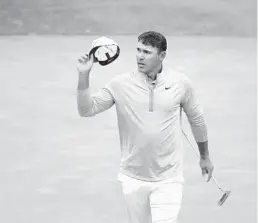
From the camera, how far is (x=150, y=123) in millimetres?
6195

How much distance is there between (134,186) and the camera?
6.31m

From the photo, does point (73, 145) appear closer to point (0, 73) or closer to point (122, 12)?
point (0, 73)

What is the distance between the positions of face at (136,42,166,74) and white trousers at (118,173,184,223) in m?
0.65

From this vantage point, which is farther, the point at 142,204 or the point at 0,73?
the point at 0,73

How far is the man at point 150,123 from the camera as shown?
6.20 m

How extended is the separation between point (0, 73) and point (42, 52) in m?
1.86

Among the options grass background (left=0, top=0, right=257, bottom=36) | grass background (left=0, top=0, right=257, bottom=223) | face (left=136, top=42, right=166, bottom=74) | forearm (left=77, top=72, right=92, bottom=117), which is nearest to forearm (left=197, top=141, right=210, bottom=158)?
face (left=136, top=42, right=166, bottom=74)

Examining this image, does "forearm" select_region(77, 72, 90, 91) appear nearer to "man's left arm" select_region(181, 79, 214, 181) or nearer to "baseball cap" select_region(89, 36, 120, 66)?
"baseball cap" select_region(89, 36, 120, 66)

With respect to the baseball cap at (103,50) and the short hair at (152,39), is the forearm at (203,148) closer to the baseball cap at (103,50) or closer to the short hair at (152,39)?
the short hair at (152,39)

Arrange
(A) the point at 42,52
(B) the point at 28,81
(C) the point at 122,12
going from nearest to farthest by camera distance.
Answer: (B) the point at 28,81 → (A) the point at 42,52 → (C) the point at 122,12

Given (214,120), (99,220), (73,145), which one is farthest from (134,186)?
(214,120)

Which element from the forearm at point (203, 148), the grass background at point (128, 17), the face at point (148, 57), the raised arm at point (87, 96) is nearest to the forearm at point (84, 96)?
the raised arm at point (87, 96)

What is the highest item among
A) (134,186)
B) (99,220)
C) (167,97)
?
(167,97)

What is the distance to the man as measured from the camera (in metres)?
6.20
